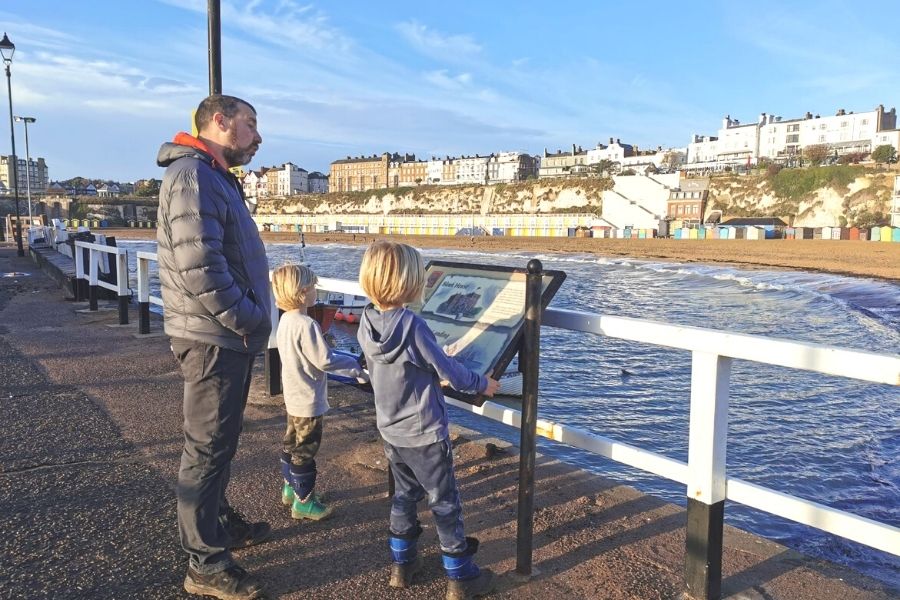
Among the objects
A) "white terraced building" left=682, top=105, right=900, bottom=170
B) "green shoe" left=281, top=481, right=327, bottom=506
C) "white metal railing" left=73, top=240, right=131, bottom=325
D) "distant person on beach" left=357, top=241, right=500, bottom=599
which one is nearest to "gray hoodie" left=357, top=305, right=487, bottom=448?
"distant person on beach" left=357, top=241, right=500, bottom=599

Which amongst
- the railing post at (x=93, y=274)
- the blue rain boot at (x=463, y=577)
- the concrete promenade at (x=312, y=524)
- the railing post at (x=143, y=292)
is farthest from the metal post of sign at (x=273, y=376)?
the railing post at (x=93, y=274)

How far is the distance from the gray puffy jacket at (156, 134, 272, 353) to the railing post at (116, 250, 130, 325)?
7114 mm

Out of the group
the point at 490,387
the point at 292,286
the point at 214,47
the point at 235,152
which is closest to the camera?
the point at 490,387

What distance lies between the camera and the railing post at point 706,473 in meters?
2.55

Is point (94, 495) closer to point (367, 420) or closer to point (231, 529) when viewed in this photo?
point (231, 529)

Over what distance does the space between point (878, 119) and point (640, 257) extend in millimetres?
103337

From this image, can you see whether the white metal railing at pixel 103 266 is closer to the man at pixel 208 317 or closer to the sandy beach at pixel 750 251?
the man at pixel 208 317

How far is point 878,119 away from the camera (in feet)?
407

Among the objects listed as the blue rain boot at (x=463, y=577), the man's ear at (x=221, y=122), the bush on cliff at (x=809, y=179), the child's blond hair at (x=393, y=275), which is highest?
the bush on cliff at (x=809, y=179)

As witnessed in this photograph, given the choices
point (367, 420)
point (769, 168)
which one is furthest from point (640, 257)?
point (769, 168)

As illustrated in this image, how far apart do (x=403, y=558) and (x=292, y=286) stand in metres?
1.53

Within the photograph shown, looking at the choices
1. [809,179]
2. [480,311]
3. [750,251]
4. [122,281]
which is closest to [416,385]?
[480,311]

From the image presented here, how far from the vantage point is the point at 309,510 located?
3.46 meters

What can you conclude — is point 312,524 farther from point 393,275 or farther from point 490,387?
point 393,275
